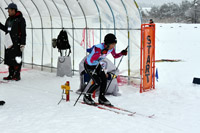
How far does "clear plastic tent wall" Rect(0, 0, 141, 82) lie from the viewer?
9.36m

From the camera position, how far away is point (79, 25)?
11.1 m

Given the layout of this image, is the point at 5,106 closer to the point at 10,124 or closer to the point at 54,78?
the point at 10,124

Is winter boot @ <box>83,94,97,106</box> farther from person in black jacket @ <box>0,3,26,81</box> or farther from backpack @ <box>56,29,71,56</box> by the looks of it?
backpack @ <box>56,29,71,56</box>

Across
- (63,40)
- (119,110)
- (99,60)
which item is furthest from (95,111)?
(63,40)

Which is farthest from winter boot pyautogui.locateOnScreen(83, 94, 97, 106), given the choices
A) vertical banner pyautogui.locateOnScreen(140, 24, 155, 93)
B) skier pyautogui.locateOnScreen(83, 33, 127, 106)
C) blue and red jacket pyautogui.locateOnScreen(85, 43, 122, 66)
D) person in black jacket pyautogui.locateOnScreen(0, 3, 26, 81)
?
person in black jacket pyautogui.locateOnScreen(0, 3, 26, 81)

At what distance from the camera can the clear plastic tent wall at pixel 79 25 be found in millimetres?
9359

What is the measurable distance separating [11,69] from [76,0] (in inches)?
134

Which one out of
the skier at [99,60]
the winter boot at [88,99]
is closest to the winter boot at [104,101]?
the skier at [99,60]

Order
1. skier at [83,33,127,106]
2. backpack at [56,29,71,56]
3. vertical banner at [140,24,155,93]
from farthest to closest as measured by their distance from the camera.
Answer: backpack at [56,29,71,56] → vertical banner at [140,24,155,93] → skier at [83,33,127,106]

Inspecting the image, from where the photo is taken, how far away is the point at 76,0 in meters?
10.7

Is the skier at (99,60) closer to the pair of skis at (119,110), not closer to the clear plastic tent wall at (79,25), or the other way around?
the pair of skis at (119,110)

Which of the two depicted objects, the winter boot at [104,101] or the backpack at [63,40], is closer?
→ the winter boot at [104,101]

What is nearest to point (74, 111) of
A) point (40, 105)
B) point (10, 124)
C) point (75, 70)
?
point (40, 105)

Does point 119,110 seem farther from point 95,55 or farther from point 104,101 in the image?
point 95,55
